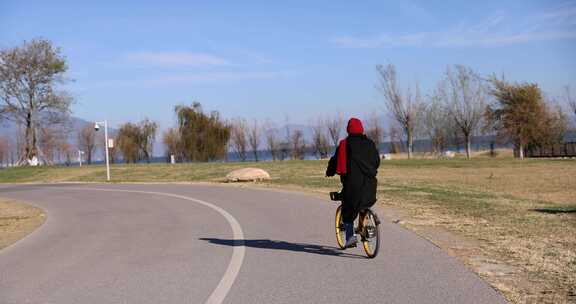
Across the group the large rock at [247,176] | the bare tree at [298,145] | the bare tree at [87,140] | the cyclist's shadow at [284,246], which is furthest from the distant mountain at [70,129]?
the cyclist's shadow at [284,246]

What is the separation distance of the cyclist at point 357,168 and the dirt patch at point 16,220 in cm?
686

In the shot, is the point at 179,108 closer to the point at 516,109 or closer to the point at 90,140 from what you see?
the point at 90,140

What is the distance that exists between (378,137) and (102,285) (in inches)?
2609

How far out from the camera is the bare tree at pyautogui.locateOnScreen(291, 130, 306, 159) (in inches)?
2958

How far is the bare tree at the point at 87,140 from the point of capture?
82688 millimetres

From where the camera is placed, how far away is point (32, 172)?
45188 mm

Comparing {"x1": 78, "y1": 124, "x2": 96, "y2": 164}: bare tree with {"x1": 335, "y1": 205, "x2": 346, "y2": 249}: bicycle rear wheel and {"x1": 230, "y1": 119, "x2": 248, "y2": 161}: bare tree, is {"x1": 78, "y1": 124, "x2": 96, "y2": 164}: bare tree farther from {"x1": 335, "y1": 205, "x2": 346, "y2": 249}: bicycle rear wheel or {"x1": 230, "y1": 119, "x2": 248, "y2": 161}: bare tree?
{"x1": 335, "y1": 205, "x2": 346, "y2": 249}: bicycle rear wheel

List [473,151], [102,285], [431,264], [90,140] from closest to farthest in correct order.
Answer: [102,285], [431,264], [473,151], [90,140]

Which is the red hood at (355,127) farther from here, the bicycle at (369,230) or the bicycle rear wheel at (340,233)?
the bicycle rear wheel at (340,233)

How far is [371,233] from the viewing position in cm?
866

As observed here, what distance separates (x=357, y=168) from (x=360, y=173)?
0.28 ft

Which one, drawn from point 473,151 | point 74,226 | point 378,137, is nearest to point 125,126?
point 378,137

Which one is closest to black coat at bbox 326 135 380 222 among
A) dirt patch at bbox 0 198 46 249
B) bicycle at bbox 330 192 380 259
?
bicycle at bbox 330 192 380 259

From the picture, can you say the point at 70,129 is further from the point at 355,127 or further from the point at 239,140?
the point at 355,127
